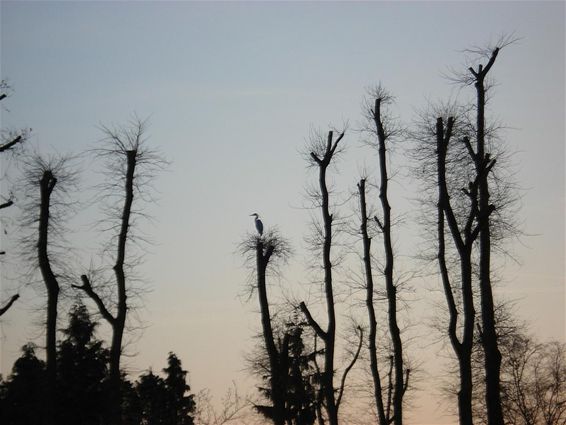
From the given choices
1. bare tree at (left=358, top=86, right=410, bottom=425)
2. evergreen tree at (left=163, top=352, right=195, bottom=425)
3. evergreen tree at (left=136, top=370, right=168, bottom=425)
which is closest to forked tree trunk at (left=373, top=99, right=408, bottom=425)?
bare tree at (left=358, top=86, right=410, bottom=425)

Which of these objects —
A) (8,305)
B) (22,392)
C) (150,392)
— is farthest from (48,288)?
(150,392)

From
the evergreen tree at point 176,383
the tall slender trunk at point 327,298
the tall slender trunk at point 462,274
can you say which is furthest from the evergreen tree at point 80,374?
the tall slender trunk at point 462,274

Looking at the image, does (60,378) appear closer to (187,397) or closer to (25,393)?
(25,393)

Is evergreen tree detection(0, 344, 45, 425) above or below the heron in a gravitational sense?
below

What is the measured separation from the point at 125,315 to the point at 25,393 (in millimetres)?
17657

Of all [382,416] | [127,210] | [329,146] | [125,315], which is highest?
[329,146]

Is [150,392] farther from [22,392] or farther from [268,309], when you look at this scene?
[268,309]

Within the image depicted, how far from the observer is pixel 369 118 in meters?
27.0

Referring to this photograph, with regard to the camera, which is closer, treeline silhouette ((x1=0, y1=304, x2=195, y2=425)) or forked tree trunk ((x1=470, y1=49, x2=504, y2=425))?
forked tree trunk ((x1=470, y1=49, x2=504, y2=425))

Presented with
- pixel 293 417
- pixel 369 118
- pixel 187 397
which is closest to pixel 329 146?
pixel 369 118

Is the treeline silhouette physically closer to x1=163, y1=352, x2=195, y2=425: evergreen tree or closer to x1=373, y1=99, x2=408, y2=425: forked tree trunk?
x1=163, y1=352, x2=195, y2=425: evergreen tree

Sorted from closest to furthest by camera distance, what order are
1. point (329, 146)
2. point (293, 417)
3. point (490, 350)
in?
point (490, 350), point (329, 146), point (293, 417)

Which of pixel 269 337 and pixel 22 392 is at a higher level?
pixel 269 337

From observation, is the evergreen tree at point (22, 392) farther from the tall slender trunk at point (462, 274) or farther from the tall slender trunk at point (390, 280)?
the tall slender trunk at point (462, 274)
